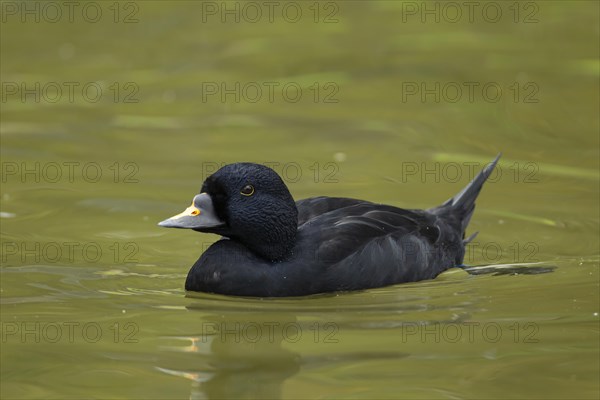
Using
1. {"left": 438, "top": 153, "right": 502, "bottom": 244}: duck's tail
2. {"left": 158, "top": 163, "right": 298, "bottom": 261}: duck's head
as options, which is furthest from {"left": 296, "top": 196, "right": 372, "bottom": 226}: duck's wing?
{"left": 438, "top": 153, "right": 502, "bottom": 244}: duck's tail

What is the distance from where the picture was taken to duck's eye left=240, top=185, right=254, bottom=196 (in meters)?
9.24

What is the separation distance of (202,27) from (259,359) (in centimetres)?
1177

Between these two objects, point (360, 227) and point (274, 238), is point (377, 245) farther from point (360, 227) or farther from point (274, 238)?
point (274, 238)

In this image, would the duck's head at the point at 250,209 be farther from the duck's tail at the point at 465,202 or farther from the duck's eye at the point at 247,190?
the duck's tail at the point at 465,202

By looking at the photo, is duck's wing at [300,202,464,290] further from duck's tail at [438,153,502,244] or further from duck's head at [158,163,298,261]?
duck's tail at [438,153,502,244]

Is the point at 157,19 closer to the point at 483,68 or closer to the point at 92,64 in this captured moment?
the point at 92,64

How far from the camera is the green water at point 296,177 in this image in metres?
Answer: 7.73

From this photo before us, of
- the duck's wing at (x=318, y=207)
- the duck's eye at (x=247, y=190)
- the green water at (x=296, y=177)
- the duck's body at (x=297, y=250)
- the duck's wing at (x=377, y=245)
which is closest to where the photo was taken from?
the green water at (x=296, y=177)

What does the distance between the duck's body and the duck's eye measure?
3 centimetres

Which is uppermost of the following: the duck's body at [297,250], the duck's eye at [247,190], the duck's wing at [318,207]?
the duck's eye at [247,190]

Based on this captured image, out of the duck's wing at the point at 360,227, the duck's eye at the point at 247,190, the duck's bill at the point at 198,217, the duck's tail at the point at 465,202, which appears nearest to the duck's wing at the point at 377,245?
the duck's wing at the point at 360,227

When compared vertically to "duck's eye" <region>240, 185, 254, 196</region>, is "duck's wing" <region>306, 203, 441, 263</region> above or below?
below

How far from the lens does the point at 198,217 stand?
9102 millimetres

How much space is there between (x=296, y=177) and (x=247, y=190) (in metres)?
3.41
